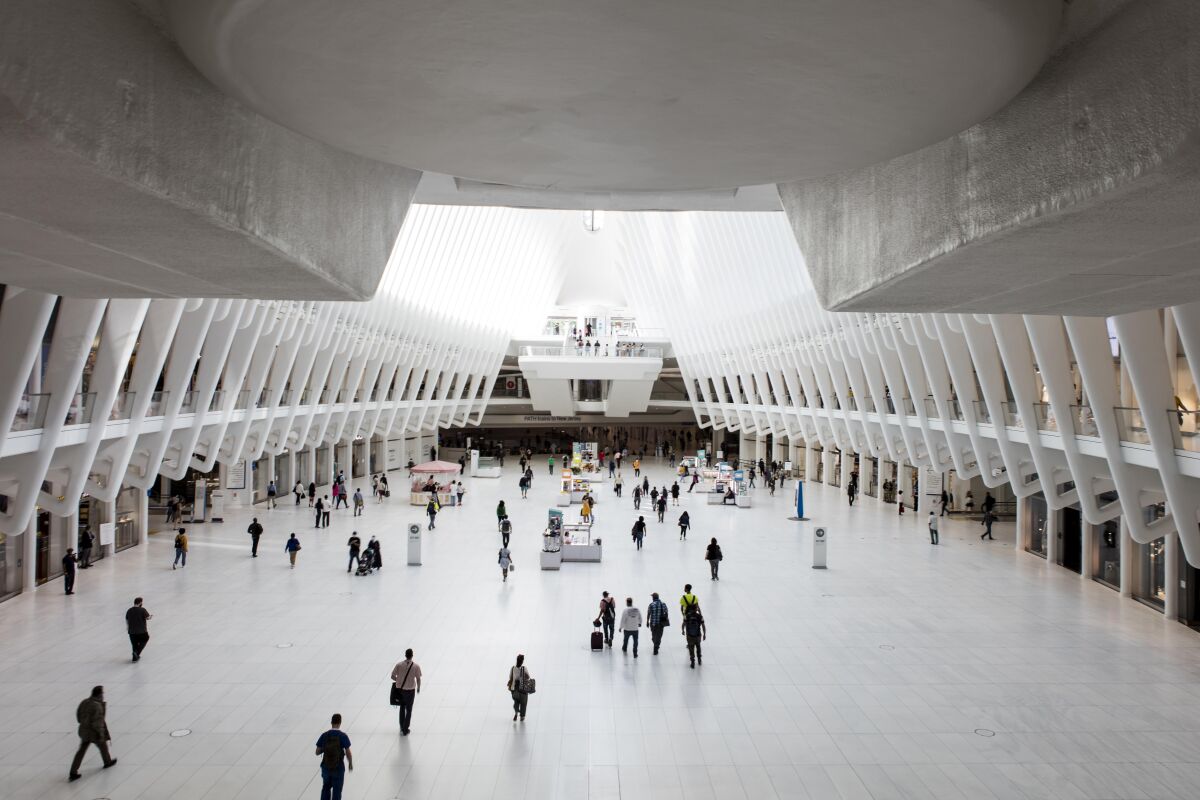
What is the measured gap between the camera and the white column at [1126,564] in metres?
16.8

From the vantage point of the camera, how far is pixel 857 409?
2870 cm

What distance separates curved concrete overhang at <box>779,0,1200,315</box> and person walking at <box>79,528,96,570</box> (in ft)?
62.0

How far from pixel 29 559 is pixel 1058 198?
19133 millimetres

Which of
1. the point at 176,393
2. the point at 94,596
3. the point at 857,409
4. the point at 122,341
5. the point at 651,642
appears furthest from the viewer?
the point at 857,409

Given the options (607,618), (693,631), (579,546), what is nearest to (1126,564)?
(693,631)

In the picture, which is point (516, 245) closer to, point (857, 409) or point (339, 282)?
point (857, 409)

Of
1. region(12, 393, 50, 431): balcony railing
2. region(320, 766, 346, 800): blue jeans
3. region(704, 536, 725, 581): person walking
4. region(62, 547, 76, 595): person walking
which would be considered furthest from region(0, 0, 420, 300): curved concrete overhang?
region(704, 536, 725, 581): person walking

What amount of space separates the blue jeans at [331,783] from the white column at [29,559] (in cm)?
1224

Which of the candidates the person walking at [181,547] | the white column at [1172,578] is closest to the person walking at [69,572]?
the person walking at [181,547]

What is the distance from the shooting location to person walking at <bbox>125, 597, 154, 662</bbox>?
38.6 feet

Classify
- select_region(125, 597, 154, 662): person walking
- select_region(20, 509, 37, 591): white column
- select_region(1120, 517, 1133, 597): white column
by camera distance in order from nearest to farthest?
select_region(125, 597, 154, 662): person walking, select_region(20, 509, 37, 591): white column, select_region(1120, 517, 1133, 597): white column

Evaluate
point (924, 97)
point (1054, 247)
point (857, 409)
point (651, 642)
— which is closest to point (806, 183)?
point (1054, 247)

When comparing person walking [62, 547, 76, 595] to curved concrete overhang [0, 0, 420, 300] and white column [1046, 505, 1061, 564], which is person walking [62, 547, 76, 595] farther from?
white column [1046, 505, 1061, 564]

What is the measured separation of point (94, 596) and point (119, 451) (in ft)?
9.61
